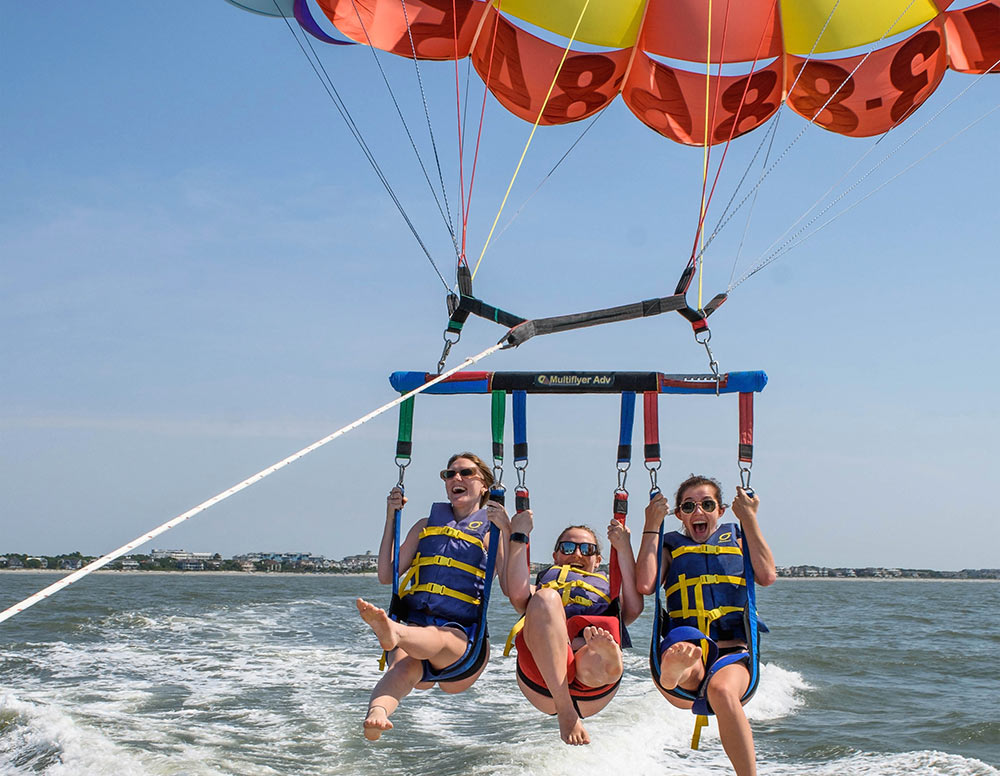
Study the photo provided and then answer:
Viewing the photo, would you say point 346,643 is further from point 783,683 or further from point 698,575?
point 698,575

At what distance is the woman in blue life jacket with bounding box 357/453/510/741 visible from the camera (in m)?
3.99

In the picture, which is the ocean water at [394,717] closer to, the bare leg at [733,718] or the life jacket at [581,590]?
the life jacket at [581,590]

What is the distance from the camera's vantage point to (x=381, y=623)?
3.71 meters

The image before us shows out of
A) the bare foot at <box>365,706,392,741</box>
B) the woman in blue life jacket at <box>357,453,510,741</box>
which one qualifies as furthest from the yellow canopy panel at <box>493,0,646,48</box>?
the bare foot at <box>365,706,392,741</box>

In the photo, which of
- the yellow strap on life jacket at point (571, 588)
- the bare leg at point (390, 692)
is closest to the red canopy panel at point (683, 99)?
the yellow strap on life jacket at point (571, 588)

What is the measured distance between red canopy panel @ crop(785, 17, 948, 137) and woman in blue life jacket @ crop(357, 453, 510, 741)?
12.0 ft

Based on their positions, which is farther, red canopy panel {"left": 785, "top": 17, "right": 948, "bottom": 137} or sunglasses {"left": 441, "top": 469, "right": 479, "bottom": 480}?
red canopy panel {"left": 785, "top": 17, "right": 948, "bottom": 137}

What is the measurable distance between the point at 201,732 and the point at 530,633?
5.89 metres

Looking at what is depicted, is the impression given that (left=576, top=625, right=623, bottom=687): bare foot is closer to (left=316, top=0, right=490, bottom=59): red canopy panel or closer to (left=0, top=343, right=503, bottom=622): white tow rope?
(left=0, top=343, right=503, bottom=622): white tow rope

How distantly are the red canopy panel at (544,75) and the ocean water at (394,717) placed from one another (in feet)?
17.0

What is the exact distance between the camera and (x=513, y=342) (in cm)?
457

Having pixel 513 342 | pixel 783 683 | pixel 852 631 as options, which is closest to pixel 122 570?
pixel 852 631

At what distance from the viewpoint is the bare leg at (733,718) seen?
3646 mm

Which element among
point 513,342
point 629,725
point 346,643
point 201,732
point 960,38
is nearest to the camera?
point 513,342
